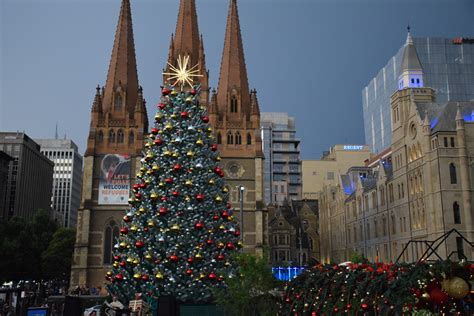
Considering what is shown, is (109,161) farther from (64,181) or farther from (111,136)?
(64,181)

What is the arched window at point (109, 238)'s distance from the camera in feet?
168

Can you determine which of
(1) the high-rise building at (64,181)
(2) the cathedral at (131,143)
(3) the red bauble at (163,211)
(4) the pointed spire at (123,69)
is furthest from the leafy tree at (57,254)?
(1) the high-rise building at (64,181)

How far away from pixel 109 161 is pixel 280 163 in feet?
218

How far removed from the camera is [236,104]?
55781mm

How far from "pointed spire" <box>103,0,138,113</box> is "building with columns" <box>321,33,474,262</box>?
2955cm

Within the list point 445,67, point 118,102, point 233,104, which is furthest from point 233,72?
point 445,67

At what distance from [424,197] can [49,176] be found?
376 ft

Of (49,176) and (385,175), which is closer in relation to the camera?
(385,175)

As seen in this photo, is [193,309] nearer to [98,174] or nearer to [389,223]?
[98,174]

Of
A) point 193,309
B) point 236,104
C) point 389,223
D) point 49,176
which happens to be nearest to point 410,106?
point 389,223

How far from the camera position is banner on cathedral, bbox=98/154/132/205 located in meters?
51.8

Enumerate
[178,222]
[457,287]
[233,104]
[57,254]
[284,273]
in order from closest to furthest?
[457,287] < [178,222] < [284,273] < [57,254] < [233,104]

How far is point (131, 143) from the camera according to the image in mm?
54281

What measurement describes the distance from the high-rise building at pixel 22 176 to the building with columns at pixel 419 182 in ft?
255
